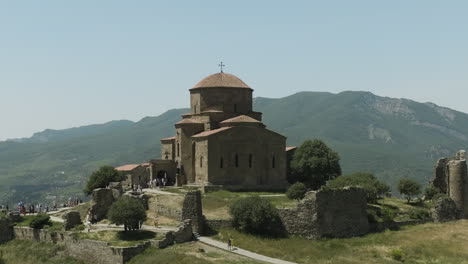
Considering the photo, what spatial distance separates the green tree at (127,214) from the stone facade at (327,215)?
9.65m

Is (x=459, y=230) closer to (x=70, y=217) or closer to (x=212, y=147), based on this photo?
(x=212, y=147)

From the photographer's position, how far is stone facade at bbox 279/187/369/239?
4091cm

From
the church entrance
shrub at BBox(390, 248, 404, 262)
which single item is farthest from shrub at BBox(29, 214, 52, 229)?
shrub at BBox(390, 248, 404, 262)

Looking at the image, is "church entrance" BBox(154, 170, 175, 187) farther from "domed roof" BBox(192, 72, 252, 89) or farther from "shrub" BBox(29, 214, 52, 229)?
"shrub" BBox(29, 214, 52, 229)

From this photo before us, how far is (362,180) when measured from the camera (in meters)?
49.3

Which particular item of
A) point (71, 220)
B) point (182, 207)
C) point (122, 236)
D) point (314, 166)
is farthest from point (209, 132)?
point (122, 236)

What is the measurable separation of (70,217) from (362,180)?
23.0 meters

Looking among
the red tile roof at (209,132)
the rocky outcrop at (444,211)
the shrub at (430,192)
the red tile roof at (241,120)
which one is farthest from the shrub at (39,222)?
the shrub at (430,192)

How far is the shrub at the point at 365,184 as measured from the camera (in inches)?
1875

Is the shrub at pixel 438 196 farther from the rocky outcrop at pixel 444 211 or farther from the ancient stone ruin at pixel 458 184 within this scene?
the rocky outcrop at pixel 444 211

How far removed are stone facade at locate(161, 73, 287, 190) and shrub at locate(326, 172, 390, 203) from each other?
769 centimetres

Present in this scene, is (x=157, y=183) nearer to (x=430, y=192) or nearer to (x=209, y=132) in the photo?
(x=209, y=132)

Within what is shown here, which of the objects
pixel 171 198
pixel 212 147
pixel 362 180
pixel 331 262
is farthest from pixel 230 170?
pixel 331 262

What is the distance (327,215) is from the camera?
41.4m
